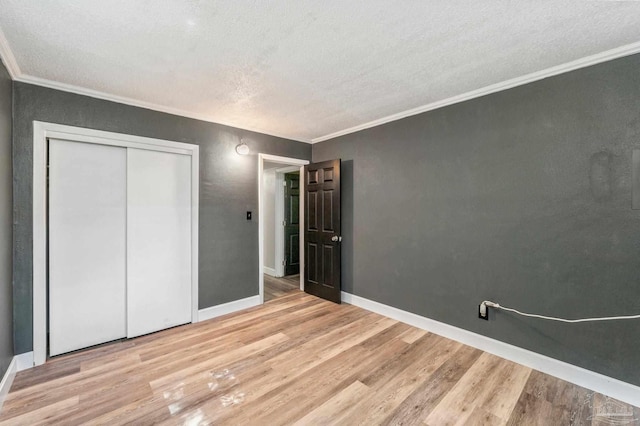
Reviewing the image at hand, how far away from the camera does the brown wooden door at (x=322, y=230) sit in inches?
148

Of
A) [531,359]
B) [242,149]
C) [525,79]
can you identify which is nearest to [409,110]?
[525,79]

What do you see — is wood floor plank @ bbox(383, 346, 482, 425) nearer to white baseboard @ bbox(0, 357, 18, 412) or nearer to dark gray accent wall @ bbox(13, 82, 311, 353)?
dark gray accent wall @ bbox(13, 82, 311, 353)

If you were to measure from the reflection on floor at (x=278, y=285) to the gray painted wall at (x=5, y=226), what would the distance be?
246cm

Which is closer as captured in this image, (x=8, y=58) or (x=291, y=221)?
(x=8, y=58)

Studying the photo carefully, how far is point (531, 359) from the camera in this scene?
2232 mm

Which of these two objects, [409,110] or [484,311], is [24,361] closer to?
[484,311]

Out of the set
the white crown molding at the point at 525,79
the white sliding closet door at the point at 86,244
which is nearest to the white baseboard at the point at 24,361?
the white sliding closet door at the point at 86,244

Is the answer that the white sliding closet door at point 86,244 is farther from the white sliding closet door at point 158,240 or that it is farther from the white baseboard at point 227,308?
the white baseboard at point 227,308

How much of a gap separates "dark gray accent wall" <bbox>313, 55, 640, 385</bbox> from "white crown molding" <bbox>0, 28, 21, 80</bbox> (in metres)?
3.32

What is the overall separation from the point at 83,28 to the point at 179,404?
2522 mm

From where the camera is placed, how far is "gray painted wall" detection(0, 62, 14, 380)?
1.90m

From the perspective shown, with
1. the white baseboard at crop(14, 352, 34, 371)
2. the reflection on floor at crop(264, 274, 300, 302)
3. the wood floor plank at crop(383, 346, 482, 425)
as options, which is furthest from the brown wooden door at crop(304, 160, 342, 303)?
the white baseboard at crop(14, 352, 34, 371)

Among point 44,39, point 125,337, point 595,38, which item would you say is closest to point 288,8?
point 44,39

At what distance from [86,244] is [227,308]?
1.64m
